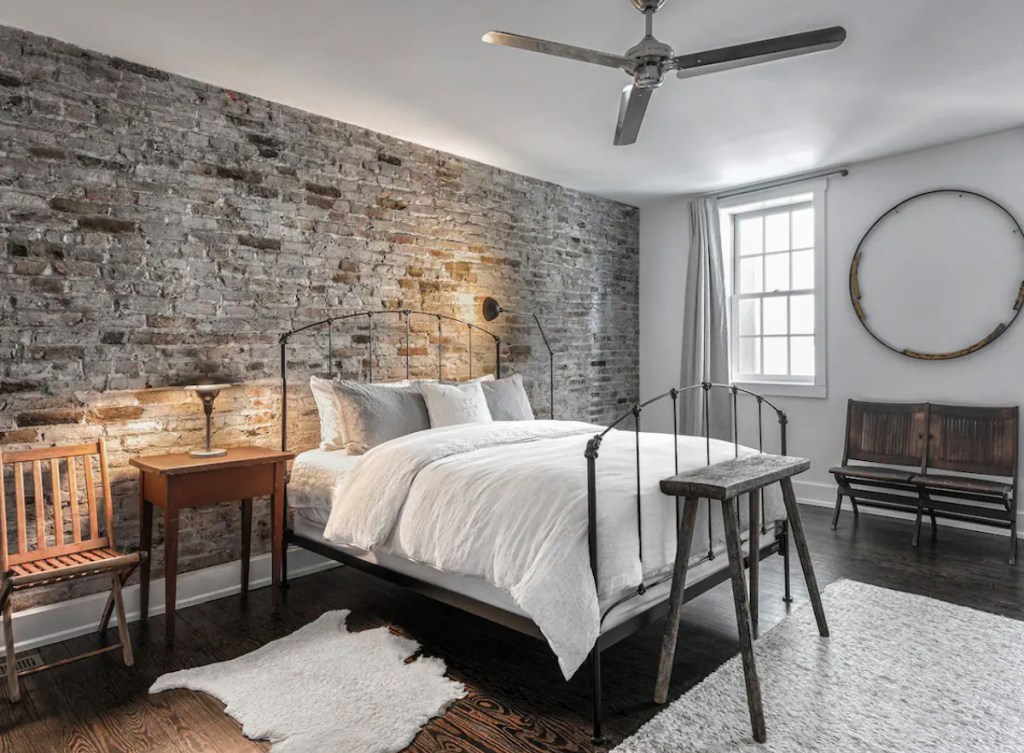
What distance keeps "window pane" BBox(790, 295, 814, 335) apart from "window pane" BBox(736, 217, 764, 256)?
0.56m

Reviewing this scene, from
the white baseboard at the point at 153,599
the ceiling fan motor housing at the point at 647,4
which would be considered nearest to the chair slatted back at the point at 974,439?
the ceiling fan motor housing at the point at 647,4

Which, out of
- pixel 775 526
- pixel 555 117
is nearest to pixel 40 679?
pixel 775 526

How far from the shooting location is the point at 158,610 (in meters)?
3.19

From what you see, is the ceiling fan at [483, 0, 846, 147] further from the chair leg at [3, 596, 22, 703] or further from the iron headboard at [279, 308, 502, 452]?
the chair leg at [3, 596, 22, 703]

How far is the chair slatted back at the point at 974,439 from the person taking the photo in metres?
4.12

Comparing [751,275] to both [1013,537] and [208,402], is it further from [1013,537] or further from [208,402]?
[208,402]

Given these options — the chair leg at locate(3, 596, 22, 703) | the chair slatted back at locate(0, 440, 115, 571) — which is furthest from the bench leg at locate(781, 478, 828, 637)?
the chair leg at locate(3, 596, 22, 703)

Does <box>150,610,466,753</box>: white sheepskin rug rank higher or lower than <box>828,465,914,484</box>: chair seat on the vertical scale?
lower

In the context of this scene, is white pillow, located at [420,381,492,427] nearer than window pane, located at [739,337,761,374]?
Yes

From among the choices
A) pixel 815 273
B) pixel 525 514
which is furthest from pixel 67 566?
pixel 815 273

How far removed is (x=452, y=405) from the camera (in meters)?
3.67

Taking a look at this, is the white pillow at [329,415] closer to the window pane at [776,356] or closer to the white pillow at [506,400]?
the white pillow at [506,400]

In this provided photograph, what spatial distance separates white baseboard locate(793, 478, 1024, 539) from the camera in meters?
4.36

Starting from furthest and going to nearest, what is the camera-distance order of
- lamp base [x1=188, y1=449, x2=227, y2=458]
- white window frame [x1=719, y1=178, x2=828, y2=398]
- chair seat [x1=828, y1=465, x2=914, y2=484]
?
1. white window frame [x1=719, y1=178, x2=828, y2=398]
2. chair seat [x1=828, y1=465, x2=914, y2=484]
3. lamp base [x1=188, y1=449, x2=227, y2=458]
